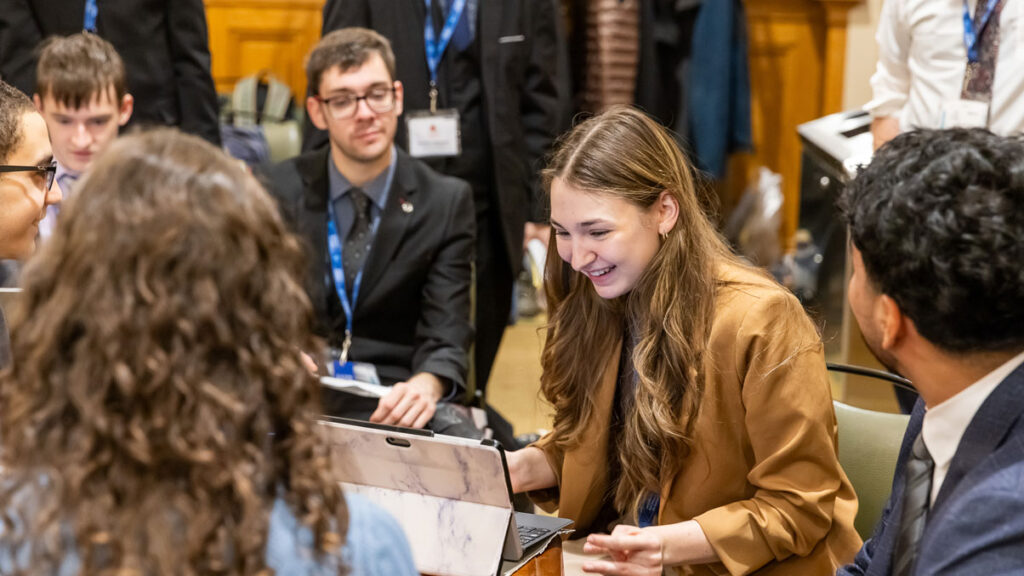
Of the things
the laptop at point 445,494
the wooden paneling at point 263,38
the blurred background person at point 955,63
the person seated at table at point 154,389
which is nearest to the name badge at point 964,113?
the blurred background person at point 955,63

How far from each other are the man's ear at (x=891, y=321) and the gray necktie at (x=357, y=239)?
176 centimetres

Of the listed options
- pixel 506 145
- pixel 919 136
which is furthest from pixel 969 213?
pixel 506 145

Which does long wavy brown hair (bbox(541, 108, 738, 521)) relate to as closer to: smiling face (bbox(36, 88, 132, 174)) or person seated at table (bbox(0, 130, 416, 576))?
person seated at table (bbox(0, 130, 416, 576))

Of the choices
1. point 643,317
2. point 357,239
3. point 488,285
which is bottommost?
point 488,285

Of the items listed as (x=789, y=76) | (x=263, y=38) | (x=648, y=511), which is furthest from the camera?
(x=263, y=38)

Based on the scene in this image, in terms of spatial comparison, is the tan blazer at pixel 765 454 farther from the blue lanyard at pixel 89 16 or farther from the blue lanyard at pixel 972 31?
the blue lanyard at pixel 89 16

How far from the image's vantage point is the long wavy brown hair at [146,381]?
2.69 feet

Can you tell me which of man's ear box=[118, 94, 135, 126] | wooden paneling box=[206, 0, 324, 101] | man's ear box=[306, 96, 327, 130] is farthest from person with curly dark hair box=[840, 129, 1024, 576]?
wooden paneling box=[206, 0, 324, 101]

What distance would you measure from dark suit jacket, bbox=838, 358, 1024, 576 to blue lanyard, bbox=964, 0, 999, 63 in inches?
74.5

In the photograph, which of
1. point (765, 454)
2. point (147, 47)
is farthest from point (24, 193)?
point (147, 47)

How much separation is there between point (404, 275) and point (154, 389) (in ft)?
6.54

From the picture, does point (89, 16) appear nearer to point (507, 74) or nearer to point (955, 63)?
point (507, 74)

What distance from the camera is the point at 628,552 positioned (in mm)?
1614

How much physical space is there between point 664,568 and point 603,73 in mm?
3329
